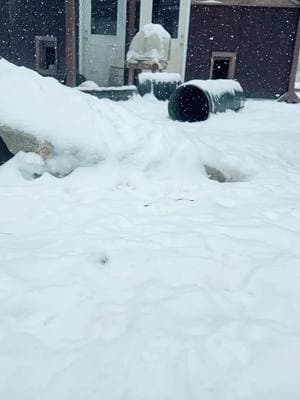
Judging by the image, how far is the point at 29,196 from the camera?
3.39 metres

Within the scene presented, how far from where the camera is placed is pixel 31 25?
39.9ft

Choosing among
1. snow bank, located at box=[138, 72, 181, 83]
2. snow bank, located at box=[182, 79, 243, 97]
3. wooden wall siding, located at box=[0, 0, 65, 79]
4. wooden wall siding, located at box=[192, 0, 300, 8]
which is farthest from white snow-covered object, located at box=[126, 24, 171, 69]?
wooden wall siding, located at box=[0, 0, 65, 79]

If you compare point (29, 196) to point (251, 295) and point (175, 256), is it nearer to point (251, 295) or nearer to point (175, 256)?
point (175, 256)

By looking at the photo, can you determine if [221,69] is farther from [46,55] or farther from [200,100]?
[46,55]

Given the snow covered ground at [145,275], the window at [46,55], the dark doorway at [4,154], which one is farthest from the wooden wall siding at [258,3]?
the dark doorway at [4,154]

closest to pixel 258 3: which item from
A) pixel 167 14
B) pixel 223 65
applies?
pixel 223 65

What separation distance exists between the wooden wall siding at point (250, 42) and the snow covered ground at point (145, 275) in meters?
8.73

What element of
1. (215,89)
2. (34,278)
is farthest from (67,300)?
(215,89)

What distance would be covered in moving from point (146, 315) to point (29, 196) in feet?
6.29

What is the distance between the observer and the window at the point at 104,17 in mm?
11750

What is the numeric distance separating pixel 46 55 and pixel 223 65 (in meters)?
5.85

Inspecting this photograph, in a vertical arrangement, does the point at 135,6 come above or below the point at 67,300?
above

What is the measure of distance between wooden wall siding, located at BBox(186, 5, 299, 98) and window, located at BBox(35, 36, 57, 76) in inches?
170

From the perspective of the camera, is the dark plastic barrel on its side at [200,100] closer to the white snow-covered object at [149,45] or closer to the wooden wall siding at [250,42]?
the white snow-covered object at [149,45]
